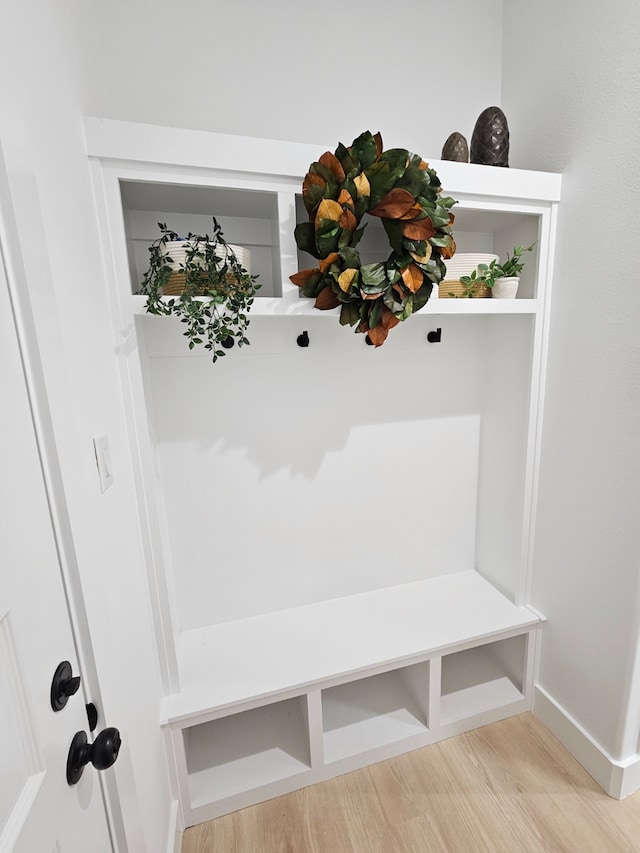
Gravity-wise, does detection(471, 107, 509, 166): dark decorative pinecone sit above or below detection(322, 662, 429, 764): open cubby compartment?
above

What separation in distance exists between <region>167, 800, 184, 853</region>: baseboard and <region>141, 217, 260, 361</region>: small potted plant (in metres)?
1.34

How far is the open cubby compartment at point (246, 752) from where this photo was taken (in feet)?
4.33

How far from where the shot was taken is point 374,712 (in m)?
1.56

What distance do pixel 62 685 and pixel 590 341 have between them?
5.06ft

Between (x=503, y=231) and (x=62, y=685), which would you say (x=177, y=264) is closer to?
(x=62, y=685)

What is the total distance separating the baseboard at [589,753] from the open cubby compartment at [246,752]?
0.92 meters

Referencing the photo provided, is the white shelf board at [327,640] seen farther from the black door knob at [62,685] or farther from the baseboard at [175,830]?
the black door knob at [62,685]

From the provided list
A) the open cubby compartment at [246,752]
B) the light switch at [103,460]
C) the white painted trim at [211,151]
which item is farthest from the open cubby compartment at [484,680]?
the white painted trim at [211,151]

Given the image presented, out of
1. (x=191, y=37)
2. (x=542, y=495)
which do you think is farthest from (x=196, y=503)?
(x=191, y=37)

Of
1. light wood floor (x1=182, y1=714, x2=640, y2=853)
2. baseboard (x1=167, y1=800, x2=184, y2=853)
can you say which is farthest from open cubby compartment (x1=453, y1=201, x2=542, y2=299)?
baseboard (x1=167, y1=800, x2=184, y2=853)

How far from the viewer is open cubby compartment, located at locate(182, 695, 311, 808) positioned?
132 cm

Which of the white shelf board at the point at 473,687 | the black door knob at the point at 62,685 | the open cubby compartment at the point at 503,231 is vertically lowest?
the white shelf board at the point at 473,687

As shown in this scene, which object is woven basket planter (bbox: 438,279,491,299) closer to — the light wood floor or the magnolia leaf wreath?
the magnolia leaf wreath

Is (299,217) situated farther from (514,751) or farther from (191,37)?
(514,751)
